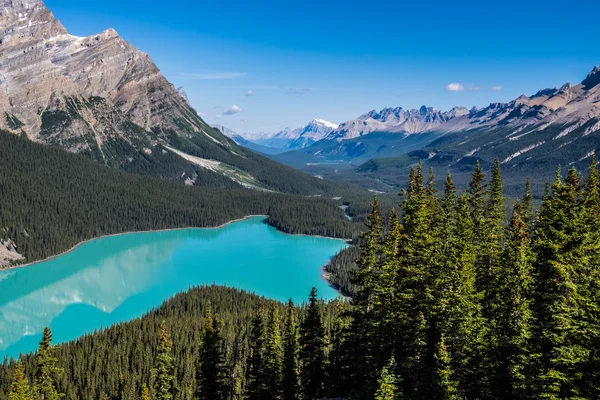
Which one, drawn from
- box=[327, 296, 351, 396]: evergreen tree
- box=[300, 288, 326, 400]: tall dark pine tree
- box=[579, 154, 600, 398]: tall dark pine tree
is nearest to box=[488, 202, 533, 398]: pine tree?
box=[579, 154, 600, 398]: tall dark pine tree

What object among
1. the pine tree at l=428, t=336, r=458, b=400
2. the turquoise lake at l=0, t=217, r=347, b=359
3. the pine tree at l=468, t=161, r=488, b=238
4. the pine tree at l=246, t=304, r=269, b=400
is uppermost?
the pine tree at l=468, t=161, r=488, b=238

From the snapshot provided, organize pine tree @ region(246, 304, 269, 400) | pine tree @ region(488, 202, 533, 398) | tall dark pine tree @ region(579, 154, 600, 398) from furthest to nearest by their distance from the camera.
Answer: pine tree @ region(246, 304, 269, 400) < pine tree @ region(488, 202, 533, 398) < tall dark pine tree @ region(579, 154, 600, 398)

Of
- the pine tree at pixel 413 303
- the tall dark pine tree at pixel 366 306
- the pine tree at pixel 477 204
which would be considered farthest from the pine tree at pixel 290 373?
the pine tree at pixel 477 204

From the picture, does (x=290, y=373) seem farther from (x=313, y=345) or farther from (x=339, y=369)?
(x=339, y=369)

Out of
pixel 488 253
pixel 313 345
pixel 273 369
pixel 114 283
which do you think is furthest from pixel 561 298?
pixel 114 283

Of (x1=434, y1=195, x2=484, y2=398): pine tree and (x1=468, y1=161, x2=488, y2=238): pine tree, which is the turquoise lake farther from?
(x1=434, y1=195, x2=484, y2=398): pine tree

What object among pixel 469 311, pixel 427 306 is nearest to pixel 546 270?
pixel 469 311
